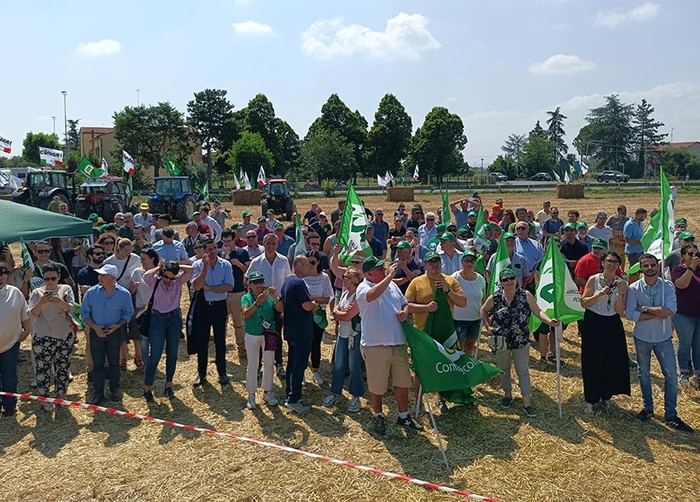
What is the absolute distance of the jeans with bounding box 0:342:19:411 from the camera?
640cm

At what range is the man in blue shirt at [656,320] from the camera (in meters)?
6.06

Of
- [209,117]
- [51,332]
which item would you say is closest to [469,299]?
[51,332]

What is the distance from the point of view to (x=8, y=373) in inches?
255

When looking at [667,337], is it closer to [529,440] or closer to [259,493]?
[529,440]

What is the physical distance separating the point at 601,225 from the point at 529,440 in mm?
6551

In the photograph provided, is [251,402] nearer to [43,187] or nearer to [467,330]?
[467,330]

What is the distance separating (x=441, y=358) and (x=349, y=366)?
1.46m

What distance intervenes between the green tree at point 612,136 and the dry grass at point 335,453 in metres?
97.9

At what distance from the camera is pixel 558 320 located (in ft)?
21.5

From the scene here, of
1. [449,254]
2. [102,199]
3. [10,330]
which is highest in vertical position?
[102,199]

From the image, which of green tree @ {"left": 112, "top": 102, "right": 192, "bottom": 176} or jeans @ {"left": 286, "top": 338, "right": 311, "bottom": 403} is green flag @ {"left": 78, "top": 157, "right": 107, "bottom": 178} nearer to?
jeans @ {"left": 286, "top": 338, "right": 311, "bottom": 403}

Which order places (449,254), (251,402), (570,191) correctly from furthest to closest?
(570,191)
(449,254)
(251,402)

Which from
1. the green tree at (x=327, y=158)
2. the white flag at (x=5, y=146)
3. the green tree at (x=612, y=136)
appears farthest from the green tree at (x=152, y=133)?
the green tree at (x=612, y=136)

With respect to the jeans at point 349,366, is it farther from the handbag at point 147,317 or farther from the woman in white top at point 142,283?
the woman in white top at point 142,283
